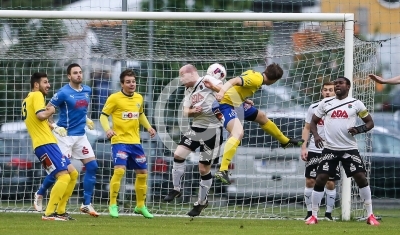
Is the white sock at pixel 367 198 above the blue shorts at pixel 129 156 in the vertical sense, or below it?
below

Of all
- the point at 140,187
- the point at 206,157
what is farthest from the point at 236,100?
the point at 140,187

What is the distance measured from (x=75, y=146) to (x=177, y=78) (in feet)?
10.2

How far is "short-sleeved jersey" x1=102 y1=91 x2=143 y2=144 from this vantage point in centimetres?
1413

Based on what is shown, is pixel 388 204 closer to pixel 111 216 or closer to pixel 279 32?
pixel 279 32

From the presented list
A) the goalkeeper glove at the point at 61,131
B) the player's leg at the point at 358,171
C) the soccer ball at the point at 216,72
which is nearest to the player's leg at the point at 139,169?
the goalkeeper glove at the point at 61,131

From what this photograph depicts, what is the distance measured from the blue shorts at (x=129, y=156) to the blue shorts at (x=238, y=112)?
1388 millimetres

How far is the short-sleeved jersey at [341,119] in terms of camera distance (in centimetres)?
1305

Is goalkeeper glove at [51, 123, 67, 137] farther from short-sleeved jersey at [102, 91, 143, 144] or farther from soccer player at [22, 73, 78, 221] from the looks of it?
short-sleeved jersey at [102, 91, 143, 144]

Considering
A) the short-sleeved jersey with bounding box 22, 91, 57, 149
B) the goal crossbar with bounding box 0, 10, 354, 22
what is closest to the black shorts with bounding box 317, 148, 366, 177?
the goal crossbar with bounding box 0, 10, 354, 22

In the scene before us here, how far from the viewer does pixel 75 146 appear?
14.3 metres

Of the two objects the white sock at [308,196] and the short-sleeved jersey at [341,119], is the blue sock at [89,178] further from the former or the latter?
the short-sleeved jersey at [341,119]

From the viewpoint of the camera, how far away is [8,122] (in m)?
17.3

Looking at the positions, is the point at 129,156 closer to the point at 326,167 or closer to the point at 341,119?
the point at 326,167

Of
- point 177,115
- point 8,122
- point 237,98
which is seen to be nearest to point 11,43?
point 8,122
